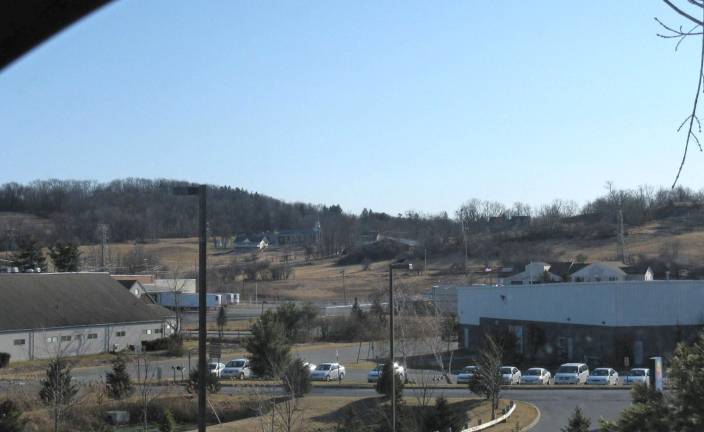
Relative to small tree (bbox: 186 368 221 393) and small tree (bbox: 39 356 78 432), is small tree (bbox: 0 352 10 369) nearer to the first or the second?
small tree (bbox: 186 368 221 393)

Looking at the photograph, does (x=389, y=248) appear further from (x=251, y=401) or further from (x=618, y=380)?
(x=251, y=401)

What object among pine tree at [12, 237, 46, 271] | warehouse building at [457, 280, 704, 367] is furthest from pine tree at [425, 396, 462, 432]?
pine tree at [12, 237, 46, 271]

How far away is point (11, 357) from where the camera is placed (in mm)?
45250

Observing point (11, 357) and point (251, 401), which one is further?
point (11, 357)

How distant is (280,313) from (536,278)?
24658mm

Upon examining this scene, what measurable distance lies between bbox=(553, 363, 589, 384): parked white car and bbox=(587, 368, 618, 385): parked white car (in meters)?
0.38

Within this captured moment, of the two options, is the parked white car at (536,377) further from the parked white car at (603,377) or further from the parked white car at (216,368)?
the parked white car at (216,368)

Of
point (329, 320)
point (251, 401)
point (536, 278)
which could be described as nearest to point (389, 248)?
point (536, 278)

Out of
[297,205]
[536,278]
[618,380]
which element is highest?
[297,205]

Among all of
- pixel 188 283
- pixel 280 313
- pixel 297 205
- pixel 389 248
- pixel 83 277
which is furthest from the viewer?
pixel 297 205

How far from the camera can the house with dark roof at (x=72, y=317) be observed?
46469 millimetres

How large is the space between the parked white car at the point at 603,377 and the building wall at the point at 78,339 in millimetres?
24721

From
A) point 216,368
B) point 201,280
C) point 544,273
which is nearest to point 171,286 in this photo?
point 544,273

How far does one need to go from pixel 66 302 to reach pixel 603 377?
101 ft
